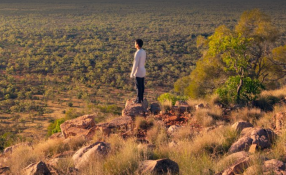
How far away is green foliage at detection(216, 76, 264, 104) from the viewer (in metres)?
10.3

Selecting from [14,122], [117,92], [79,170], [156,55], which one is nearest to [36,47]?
[156,55]

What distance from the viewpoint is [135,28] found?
58875mm

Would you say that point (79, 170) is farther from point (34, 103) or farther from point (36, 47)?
point (36, 47)

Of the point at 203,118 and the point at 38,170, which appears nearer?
the point at 38,170

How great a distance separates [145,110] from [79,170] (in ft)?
14.3

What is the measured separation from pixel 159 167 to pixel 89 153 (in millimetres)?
1454

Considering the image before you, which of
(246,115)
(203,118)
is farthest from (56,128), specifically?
(246,115)

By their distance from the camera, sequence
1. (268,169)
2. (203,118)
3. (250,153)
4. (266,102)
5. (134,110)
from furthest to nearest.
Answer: (266,102) → (134,110) → (203,118) → (250,153) → (268,169)

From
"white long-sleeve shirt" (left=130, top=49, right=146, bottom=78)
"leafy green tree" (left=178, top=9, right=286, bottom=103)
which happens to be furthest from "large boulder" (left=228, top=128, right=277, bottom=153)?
"leafy green tree" (left=178, top=9, right=286, bottom=103)

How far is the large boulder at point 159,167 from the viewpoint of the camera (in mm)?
4264

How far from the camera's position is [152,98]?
2041cm

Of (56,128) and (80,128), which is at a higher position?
(80,128)

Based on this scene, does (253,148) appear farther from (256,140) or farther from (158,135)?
(158,135)

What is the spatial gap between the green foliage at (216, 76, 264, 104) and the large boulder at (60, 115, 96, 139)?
5.02 metres
